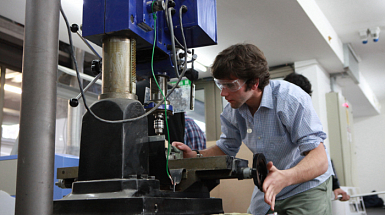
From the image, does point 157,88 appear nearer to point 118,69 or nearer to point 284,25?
point 118,69

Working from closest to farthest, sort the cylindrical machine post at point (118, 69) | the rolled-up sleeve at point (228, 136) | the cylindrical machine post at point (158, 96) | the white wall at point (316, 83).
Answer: the cylindrical machine post at point (118, 69) < the cylindrical machine post at point (158, 96) < the rolled-up sleeve at point (228, 136) < the white wall at point (316, 83)

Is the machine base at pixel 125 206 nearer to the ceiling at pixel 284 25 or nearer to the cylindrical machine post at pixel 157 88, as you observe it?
the cylindrical machine post at pixel 157 88

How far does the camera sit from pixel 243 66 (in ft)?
4.45

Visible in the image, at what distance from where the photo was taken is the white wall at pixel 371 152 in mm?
7734

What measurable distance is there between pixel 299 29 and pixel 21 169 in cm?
337

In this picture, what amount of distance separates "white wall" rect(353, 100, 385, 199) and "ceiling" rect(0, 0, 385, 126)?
3.66 metres

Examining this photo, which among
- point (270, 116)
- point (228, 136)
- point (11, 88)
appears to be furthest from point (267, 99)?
point (11, 88)

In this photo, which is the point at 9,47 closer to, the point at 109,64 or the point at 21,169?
the point at 109,64

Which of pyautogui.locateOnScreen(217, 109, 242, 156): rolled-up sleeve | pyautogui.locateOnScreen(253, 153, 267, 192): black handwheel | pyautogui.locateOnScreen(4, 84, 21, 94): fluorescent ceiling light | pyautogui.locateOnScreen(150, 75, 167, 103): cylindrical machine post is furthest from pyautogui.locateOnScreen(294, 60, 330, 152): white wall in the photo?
pyautogui.locateOnScreen(150, 75, 167, 103): cylindrical machine post

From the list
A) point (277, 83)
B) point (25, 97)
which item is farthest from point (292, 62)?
point (25, 97)

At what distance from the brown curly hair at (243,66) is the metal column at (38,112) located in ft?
2.81

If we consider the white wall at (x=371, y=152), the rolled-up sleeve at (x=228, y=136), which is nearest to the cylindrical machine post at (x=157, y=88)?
the rolled-up sleeve at (x=228, y=136)

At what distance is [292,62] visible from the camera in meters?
4.45

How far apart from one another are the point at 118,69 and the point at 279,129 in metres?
0.77
